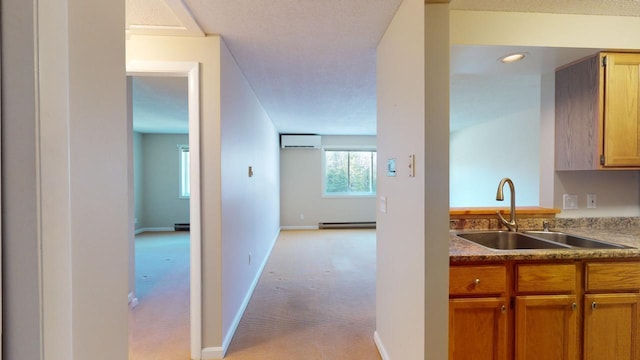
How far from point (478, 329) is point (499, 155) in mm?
4416

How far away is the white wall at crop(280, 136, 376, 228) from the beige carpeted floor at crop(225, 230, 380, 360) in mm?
2111

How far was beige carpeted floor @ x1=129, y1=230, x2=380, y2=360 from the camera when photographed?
80.3 inches

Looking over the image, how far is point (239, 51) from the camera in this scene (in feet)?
7.14

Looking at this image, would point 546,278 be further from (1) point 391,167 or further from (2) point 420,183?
(1) point 391,167

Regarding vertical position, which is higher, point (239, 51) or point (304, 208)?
point (239, 51)

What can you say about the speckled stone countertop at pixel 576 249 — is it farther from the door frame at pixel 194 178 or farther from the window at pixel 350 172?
the window at pixel 350 172

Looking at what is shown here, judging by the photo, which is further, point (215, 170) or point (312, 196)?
point (312, 196)

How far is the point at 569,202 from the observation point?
2072mm

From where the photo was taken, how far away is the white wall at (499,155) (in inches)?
161

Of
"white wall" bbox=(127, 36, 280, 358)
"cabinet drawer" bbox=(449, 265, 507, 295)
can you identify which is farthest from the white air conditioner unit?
"cabinet drawer" bbox=(449, 265, 507, 295)

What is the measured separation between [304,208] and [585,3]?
5.78 m

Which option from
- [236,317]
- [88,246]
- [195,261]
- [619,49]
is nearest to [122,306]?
[88,246]

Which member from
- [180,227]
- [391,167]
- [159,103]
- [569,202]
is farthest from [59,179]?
[180,227]

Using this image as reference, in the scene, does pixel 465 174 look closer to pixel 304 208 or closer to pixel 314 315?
pixel 304 208
